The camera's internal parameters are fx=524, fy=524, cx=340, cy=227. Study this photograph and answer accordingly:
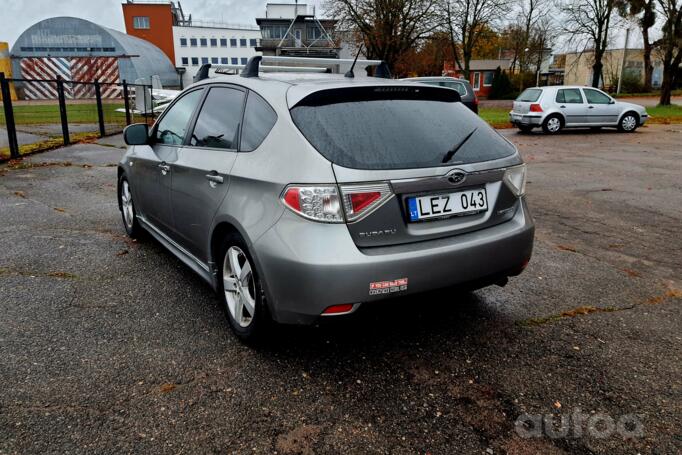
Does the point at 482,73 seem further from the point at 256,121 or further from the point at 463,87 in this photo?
the point at 256,121

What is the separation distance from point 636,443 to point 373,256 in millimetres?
1394

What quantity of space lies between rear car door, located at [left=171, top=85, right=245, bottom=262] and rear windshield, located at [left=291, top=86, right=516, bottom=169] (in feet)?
2.05

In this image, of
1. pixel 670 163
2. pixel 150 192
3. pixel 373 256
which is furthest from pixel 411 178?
pixel 670 163

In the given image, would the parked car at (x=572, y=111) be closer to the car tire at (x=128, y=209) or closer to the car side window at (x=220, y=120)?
the car tire at (x=128, y=209)

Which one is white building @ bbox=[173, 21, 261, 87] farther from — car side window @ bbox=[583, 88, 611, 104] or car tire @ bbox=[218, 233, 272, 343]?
car tire @ bbox=[218, 233, 272, 343]

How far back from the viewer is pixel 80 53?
59469 mm

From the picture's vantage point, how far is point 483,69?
65812mm

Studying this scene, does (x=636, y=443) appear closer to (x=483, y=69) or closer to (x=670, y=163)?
(x=670, y=163)

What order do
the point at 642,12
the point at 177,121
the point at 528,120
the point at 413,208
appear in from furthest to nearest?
the point at 642,12, the point at 528,120, the point at 177,121, the point at 413,208

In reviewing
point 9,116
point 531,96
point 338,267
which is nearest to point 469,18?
point 531,96

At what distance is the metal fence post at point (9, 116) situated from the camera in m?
10.1

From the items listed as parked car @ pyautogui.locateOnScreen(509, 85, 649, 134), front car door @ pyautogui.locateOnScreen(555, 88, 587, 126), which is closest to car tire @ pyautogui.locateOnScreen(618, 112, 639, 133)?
parked car @ pyautogui.locateOnScreen(509, 85, 649, 134)

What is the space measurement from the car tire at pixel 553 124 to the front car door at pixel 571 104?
24 centimetres

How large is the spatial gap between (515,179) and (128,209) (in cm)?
382
